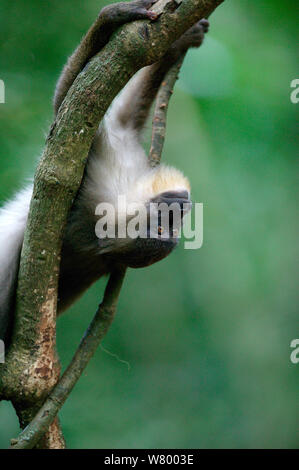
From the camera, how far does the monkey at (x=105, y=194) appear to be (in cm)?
250

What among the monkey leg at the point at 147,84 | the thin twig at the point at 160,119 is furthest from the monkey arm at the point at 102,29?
the monkey leg at the point at 147,84

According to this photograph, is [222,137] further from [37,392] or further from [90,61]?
[37,392]

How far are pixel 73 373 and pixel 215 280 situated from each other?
8.01 ft

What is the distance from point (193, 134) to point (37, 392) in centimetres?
267

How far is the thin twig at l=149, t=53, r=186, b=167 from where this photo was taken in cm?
285

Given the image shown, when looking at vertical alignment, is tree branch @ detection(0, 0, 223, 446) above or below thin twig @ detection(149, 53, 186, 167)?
below

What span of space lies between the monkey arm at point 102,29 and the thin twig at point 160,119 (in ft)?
1.82
